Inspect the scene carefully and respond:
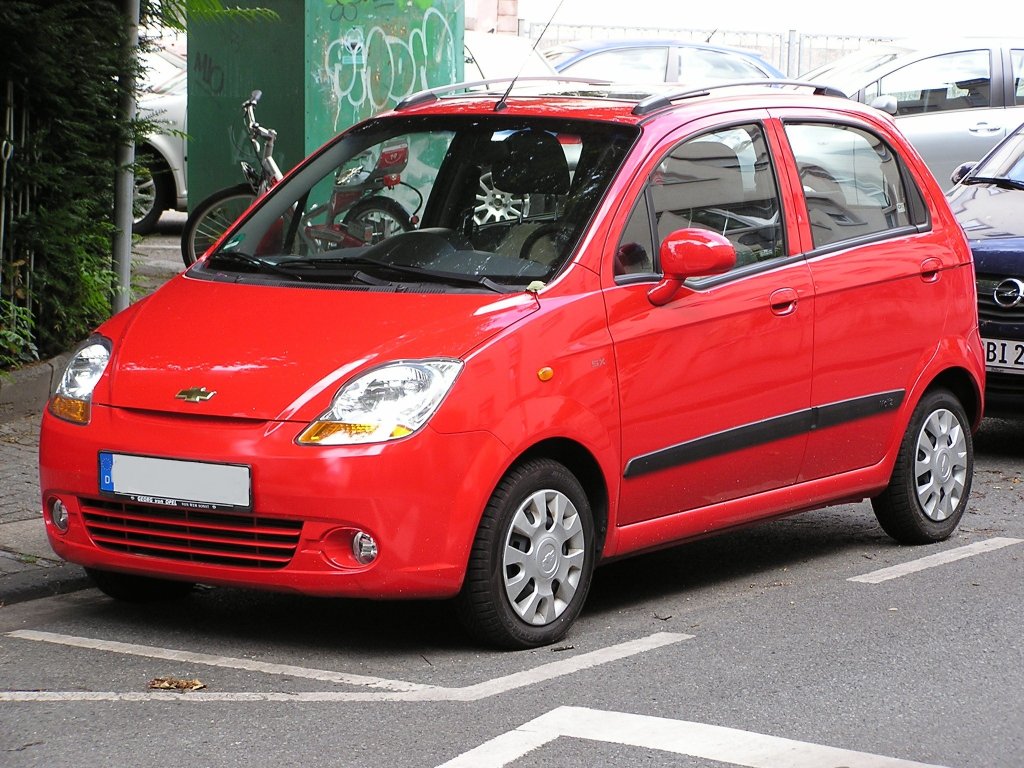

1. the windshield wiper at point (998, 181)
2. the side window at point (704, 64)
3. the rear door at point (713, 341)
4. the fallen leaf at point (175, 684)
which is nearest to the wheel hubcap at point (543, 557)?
→ the rear door at point (713, 341)

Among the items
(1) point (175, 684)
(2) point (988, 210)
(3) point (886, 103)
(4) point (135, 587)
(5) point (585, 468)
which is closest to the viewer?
(1) point (175, 684)

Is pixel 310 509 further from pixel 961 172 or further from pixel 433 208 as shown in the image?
pixel 961 172

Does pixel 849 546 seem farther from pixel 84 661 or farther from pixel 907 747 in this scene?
pixel 84 661

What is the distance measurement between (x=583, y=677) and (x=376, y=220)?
1.92m

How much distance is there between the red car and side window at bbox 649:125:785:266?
0.01 m

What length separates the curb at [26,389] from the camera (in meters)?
9.06

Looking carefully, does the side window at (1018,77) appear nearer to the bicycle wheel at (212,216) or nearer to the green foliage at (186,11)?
the bicycle wheel at (212,216)

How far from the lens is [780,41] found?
28484 mm

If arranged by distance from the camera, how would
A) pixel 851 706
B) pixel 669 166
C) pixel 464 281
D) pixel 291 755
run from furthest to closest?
pixel 669 166, pixel 464 281, pixel 851 706, pixel 291 755

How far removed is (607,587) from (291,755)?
7.47 feet

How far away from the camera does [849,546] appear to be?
24.3ft

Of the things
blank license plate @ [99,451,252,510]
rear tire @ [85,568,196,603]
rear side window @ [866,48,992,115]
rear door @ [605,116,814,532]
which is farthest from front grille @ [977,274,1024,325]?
rear side window @ [866,48,992,115]

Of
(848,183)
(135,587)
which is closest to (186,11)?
(848,183)

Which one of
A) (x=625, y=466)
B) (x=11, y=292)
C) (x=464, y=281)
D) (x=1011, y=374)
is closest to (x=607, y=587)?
(x=625, y=466)
